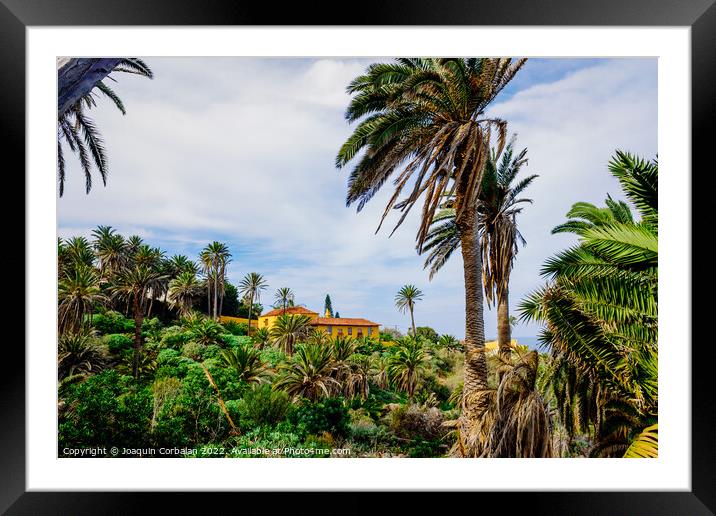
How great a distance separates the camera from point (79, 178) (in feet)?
15.6

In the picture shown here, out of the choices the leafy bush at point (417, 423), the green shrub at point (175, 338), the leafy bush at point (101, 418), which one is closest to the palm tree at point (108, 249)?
the green shrub at point (175, 338)

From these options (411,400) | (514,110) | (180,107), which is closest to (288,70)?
(180,107)

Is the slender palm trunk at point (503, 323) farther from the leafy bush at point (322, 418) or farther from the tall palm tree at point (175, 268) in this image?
the tall palm tree at point (175, 268)

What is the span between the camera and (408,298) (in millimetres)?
5656

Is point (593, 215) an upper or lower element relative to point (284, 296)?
upper

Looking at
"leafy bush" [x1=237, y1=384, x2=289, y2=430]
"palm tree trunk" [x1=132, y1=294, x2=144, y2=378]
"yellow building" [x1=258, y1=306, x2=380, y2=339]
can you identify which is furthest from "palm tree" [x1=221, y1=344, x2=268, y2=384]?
"palm tree trunk" [x1=132, y1=294, x2=144, y2=378]

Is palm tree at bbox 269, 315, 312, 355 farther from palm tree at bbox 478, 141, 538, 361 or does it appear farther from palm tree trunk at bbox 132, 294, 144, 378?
palm tree at bbox 478, 141, 538, 361

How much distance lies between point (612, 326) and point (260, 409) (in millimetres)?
3869

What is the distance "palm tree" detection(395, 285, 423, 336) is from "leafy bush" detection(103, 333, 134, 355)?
4227mm

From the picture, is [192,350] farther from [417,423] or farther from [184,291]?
[417,423]

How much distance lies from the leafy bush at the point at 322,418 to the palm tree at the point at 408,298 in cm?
151

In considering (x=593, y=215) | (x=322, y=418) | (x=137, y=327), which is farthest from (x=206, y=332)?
(x=593, y=215)
